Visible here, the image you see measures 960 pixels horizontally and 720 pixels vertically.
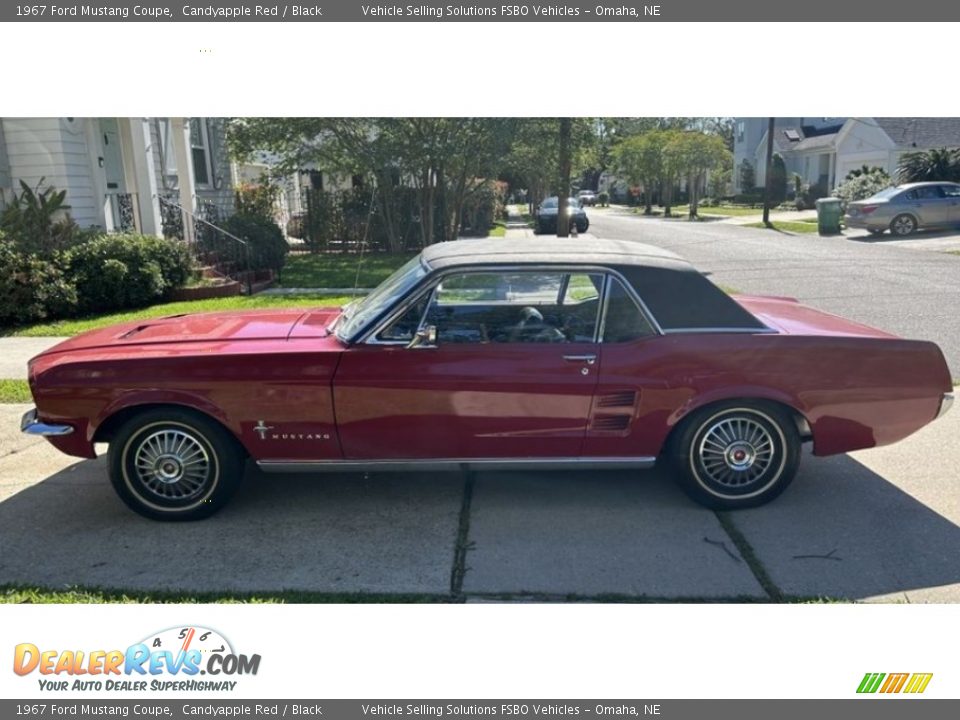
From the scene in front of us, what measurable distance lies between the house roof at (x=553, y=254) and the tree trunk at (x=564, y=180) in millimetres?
5942

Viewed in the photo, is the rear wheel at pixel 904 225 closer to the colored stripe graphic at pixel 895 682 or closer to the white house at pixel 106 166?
the colored stripe graphic at pixel 895 682

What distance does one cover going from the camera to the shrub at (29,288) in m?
8.92

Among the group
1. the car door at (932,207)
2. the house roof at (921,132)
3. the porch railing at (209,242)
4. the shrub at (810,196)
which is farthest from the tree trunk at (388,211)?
the shrub at (810,196)

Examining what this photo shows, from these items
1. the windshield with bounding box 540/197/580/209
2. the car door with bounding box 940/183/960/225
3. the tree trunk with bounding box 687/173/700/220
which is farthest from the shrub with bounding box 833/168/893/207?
the windshield with bounding box 540/197/580/209

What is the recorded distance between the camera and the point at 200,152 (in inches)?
650

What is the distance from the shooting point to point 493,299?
4352 millimetres

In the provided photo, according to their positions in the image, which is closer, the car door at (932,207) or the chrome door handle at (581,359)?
the chrome door handle at (581,359)

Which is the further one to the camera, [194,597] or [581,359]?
[581,359]

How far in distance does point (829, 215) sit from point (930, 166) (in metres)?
2.11

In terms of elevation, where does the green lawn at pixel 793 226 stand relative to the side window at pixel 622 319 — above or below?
below

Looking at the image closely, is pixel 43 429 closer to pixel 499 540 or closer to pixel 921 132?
pixel 499 540

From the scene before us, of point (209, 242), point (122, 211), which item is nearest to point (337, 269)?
point (209, 242)

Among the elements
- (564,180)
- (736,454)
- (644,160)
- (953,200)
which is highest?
(644,160)

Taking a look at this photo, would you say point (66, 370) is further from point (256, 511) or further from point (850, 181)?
point (850, 181)
